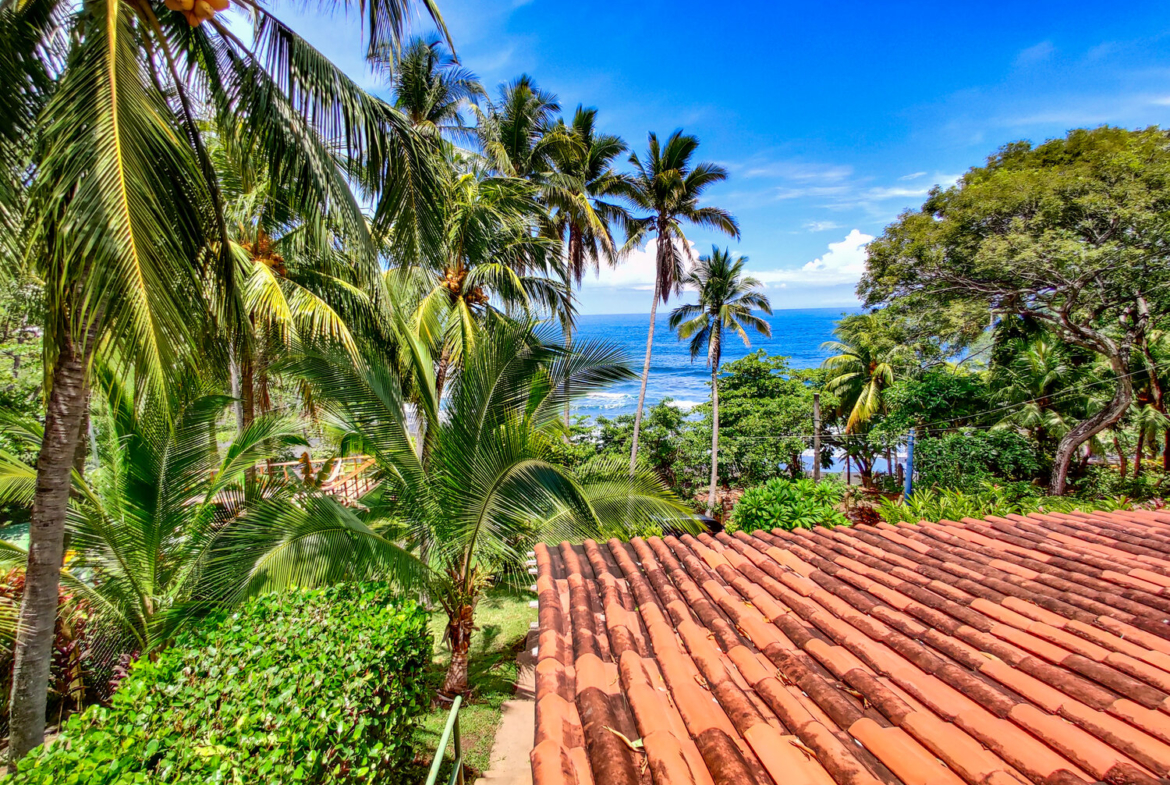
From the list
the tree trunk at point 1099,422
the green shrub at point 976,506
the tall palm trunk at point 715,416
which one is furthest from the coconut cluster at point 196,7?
the tall palm trunk at point 715,416

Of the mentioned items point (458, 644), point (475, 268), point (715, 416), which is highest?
point (475, 268)

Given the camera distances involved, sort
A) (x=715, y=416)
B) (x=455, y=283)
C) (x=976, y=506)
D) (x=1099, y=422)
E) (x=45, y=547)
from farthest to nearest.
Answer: (x=715, y=416), (x=1099, y=422), (x=976, y=506), (x=455, y=283), (x=45, y=547)

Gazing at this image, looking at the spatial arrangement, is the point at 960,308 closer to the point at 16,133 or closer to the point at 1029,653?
the point at 1029,653

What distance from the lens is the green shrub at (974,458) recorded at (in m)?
12.8

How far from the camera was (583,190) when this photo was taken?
1578 cm

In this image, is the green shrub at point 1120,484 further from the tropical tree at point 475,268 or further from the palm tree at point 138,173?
the palm tree at point 138,173

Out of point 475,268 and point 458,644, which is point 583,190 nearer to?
point 475,268

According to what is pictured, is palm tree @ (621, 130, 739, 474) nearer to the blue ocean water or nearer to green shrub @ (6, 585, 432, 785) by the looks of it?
the blue ocean water

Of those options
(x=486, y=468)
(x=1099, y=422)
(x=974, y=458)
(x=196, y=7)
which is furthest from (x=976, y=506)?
(x=196, y=7)

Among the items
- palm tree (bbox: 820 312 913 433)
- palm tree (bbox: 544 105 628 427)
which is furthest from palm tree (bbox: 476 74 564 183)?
palm tree (bbox: 820 312 913 433)

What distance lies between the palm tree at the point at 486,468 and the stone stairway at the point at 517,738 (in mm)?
932

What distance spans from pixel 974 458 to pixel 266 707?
1643 centimetres

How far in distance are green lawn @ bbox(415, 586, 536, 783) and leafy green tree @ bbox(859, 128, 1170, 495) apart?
13606 mm

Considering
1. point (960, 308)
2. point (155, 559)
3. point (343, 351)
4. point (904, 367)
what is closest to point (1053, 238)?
point (960, 308)
